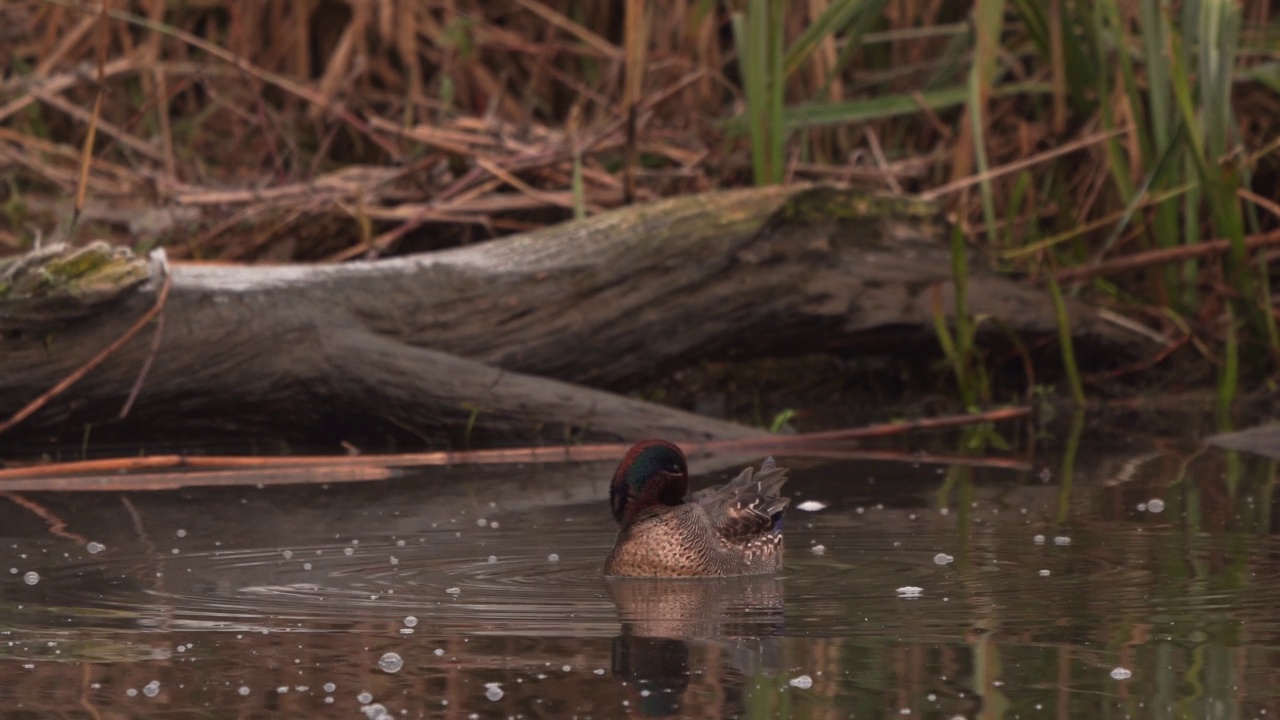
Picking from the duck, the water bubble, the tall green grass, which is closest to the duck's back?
the duck

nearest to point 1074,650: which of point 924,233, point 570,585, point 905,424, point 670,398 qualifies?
point 570,585

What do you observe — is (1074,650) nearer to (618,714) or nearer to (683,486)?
(618,714)

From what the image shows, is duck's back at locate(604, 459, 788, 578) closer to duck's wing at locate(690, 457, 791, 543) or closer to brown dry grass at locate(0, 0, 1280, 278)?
duck's wing at locate(690, 457, 791, 543)

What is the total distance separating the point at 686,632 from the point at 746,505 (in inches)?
39.4

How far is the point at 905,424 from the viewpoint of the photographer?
750cm

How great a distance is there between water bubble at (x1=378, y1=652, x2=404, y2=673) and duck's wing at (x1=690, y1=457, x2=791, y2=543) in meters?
1.45

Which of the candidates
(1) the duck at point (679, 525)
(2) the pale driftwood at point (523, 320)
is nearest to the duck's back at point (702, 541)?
(1) the duck at point (679, 525)

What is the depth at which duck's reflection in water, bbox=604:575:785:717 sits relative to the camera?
11.5ft

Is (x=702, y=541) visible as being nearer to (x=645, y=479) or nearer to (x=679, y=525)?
(x=679, y=525)

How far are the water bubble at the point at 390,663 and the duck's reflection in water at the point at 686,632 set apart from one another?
401mm

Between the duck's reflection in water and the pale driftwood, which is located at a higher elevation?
the pale driftwood

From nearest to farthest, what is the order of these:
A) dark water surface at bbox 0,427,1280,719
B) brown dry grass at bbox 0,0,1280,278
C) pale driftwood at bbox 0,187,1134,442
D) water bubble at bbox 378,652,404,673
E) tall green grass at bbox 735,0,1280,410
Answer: dark water surface at bbox 0,427,1280,719 < water bubble at bbox 378,652,404,673 < pale driftwood at bbox 0,187,1134,442 < tall green grass at bbox 735,0,1280,410 < brown dry grass at bbox 0,0,1280,278

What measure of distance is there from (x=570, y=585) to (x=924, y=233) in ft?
12.4

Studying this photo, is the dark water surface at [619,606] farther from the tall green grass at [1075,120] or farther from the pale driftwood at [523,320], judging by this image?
the tall green grass at [1075,120]
